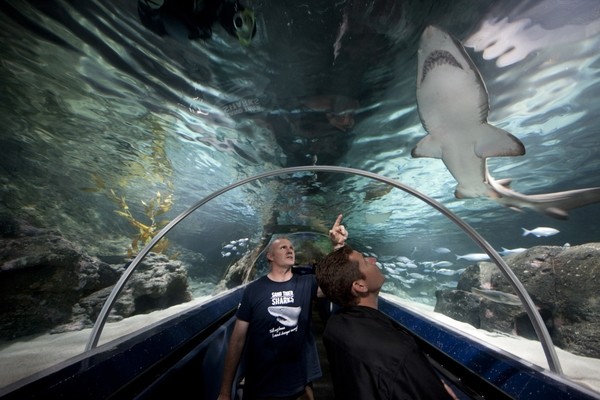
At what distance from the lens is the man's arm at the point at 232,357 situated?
2588mm

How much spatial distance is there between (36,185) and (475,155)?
3441 cm

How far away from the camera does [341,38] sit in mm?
5543

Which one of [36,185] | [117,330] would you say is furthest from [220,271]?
[117,330]

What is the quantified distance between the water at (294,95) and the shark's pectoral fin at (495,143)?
2.18 metres

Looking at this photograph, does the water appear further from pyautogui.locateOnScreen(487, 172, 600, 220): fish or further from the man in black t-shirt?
the man in black t-shirt

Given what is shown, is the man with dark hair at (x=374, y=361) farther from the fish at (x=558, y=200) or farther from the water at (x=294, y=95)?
the water at (x=294, y=95)

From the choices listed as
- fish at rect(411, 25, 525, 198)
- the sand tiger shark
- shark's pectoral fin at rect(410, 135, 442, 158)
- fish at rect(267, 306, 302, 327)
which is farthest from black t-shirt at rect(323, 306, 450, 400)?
shark's pectoral fin at rect(410, 135, 442, 158)

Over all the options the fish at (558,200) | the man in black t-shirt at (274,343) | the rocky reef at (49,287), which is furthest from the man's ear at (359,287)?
the rocky reef at (49,287)

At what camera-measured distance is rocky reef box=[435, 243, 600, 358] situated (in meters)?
7.12

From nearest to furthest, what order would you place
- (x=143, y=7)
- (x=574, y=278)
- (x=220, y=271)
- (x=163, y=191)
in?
(x=143, y=7) < (x=574, y=278) < (x=163, y=191) < (x=220, y=271)

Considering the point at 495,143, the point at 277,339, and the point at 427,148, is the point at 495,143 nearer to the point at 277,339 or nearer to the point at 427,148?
the point at 427,148

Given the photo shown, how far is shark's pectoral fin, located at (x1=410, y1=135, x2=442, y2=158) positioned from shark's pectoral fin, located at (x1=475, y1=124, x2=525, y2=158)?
893 mm

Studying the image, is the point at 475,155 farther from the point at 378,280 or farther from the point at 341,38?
the point at 378,280

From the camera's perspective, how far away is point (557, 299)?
7762 mm
